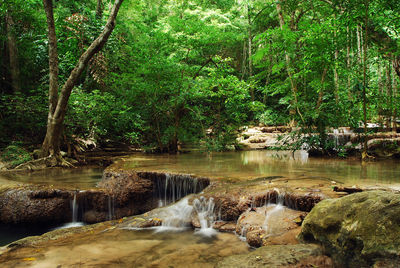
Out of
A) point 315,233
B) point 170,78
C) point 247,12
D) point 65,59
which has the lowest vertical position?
point 315,233

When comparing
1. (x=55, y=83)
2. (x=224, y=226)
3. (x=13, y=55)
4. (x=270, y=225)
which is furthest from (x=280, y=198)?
(x=13, y=55)

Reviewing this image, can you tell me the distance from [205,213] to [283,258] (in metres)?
2.19

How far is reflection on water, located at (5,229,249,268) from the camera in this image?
11.5ft

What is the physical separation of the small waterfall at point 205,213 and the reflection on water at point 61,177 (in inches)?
106

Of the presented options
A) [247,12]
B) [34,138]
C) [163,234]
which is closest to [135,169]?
[163,234]

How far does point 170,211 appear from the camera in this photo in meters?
5.30

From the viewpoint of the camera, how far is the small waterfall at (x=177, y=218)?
16.3 ft

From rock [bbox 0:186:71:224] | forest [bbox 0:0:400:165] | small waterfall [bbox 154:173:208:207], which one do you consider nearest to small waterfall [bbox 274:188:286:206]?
small waterfall [bbox 154:173:208:207]

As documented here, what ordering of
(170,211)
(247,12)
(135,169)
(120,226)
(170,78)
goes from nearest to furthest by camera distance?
1. (120,226)
2. (170,211)
3. (135,169)
4. (170,78)
5. (247,12)

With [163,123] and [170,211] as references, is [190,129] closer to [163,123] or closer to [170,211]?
[163,123]

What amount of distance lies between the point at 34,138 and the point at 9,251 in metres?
8.21

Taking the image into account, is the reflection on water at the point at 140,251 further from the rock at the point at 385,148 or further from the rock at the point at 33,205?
the rock at the point at 385,148

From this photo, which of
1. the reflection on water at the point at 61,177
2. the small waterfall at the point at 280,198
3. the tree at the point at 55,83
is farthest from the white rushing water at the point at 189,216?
the tree at the point at 55,83

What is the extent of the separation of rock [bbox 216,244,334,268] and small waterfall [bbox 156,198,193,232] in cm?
190
